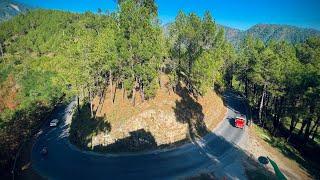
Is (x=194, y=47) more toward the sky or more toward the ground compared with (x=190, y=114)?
more toward the sky

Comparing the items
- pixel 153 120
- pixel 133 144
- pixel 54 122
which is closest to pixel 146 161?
pixel 133 144

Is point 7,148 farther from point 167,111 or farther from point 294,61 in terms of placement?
point 294,61

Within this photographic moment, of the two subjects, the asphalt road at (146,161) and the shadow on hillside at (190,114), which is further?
the shadow on hillside at (190,114)

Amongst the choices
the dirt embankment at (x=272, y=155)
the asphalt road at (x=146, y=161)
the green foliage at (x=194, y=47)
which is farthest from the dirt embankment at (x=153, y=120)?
the dirt embankment at (x=272, y=155)

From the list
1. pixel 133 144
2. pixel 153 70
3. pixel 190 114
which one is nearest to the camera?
pixel 133 144

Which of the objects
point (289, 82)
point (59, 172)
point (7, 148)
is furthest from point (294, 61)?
point (7, 148)


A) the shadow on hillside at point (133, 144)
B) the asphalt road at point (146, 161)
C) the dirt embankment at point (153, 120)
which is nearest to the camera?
the asphalt road at point (146, 161)

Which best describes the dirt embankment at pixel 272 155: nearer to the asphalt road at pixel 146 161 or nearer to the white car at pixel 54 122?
the asphalt road at pixel 146 161

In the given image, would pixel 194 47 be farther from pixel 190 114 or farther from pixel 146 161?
pixel 146 161
